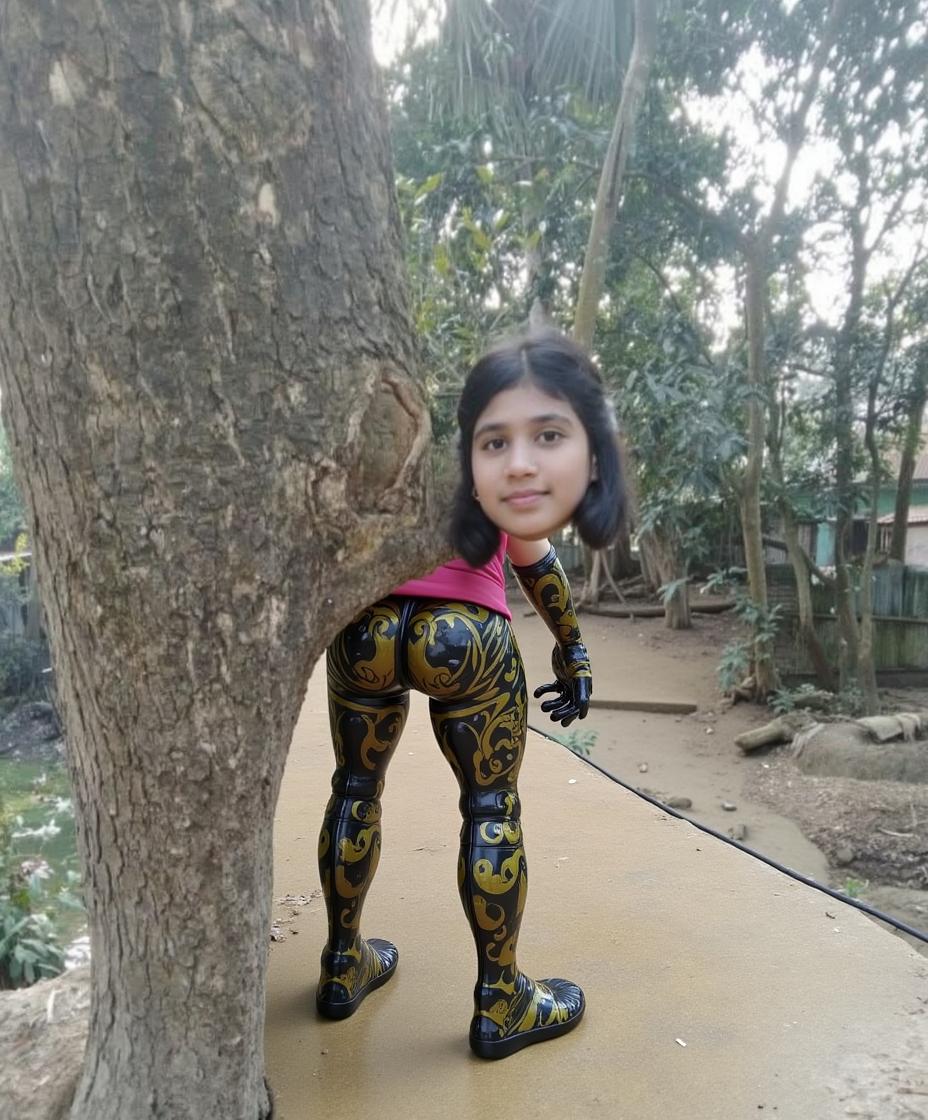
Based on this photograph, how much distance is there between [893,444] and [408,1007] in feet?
21.8

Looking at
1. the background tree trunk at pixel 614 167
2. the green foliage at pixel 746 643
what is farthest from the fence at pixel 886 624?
the background tree trunk at pixel 614 167

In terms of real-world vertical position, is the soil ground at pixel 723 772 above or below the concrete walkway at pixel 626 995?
below

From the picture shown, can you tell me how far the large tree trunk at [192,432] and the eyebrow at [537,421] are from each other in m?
0.22

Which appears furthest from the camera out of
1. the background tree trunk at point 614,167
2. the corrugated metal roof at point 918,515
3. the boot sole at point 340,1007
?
the corrugated metal roof at point 918,515

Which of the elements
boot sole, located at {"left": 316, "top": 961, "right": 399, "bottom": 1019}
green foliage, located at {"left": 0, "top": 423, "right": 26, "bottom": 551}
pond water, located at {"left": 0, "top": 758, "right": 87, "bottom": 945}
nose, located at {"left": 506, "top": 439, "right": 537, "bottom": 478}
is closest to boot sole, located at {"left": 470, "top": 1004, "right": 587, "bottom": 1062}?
boot sole, located at {"left": 316, "top": 961, "right": 399, "bottom": 1019}

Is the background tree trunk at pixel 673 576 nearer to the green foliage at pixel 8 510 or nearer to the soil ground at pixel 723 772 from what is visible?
the soil ground at pixel 723 772

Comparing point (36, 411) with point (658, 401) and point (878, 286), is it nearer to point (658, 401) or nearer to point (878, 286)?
point (658, 401)

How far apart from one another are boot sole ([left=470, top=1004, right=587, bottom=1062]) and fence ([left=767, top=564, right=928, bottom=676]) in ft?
22.0

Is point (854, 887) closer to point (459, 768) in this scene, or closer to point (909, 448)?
point (459, 768)

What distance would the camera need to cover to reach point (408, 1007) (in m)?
1.61

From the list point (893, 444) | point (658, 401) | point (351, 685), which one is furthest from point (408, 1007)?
point (893, 444)

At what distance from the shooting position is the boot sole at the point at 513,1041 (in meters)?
1.45

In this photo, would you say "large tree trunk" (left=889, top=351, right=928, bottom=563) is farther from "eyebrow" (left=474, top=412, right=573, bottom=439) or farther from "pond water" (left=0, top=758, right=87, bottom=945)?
"pond water" (left=0, top=758, right=87, bottom=945)

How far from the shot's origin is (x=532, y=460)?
1285mm
